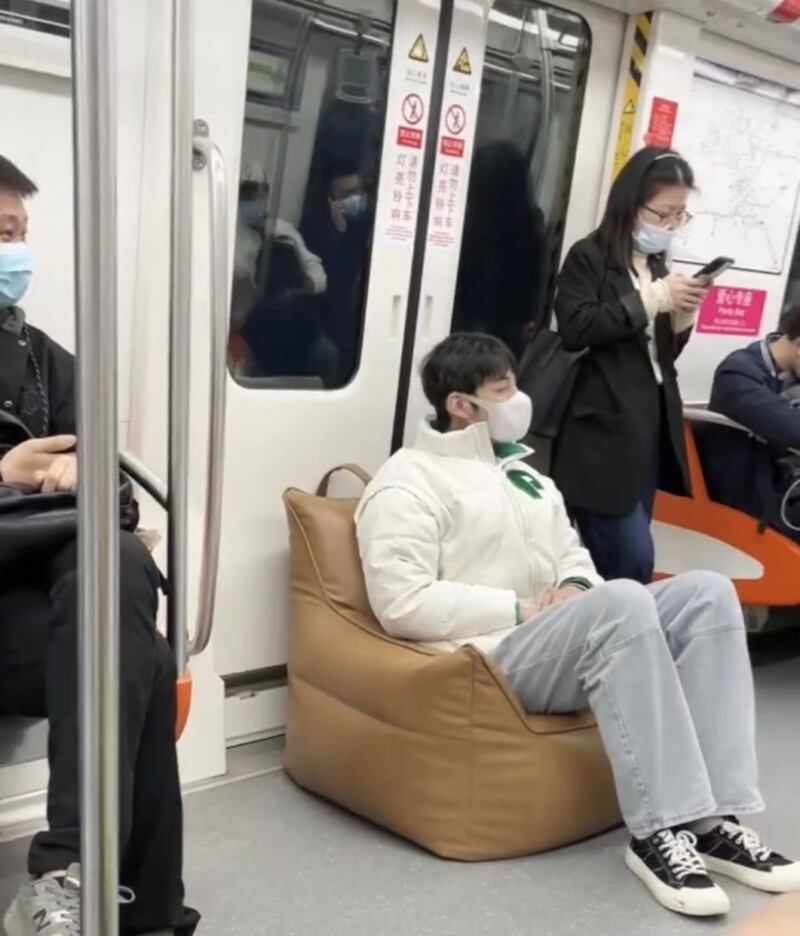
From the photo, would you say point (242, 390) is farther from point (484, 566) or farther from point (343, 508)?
point (484, 566)

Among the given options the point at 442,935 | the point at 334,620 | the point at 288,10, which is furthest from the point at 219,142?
the point at 442,935

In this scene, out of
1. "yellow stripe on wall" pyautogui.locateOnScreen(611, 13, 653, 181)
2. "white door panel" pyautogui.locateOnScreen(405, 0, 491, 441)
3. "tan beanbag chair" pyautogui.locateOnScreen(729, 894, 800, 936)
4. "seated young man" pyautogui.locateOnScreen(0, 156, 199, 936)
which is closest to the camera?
"tan beanbag chair" pyautogui.locateOnScreen(729, 894, 800, 936)

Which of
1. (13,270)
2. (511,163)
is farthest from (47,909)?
(511,163)

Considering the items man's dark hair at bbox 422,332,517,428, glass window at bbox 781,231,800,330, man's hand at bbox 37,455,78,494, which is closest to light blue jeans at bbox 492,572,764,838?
man's dark hair at bbox 422,332,517,428

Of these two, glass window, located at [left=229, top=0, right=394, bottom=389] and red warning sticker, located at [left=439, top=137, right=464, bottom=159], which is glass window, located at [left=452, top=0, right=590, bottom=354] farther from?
glass window, located at [left=229, top=0, right=394, bottom=389]

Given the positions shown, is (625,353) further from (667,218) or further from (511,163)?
(511,163)

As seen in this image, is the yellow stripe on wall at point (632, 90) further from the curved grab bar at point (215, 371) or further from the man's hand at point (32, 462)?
the man's hand at point (32, 462)

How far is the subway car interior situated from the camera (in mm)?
2111

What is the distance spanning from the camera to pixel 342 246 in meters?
2.76

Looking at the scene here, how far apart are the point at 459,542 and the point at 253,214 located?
90 cm

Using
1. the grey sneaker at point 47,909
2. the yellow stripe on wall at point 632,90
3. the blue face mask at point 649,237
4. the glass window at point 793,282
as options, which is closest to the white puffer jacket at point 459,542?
the blue face mask at point 649,237

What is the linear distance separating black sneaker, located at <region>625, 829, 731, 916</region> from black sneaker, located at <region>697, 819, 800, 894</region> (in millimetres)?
71

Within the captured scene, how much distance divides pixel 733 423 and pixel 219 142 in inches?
69.6

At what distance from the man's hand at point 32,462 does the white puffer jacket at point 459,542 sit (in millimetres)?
900
